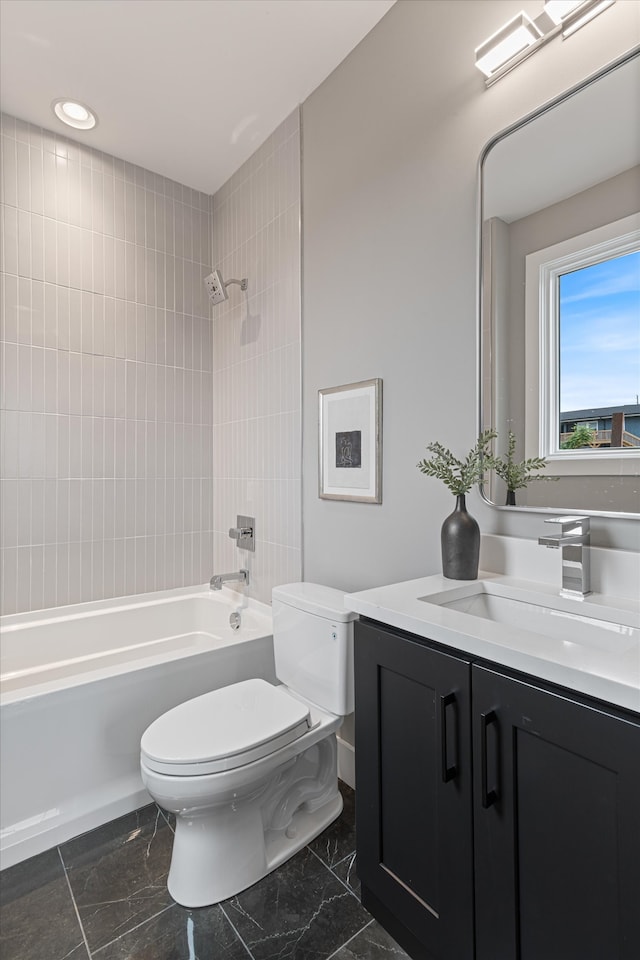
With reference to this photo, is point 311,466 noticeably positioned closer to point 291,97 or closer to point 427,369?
point 427,369

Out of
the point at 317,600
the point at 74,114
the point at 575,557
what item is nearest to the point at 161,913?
the point at 317,600

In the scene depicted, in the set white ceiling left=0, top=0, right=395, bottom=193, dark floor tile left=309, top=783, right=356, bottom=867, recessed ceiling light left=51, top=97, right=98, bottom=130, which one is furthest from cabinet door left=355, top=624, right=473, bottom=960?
recessed ceiling light left=51, top=97, right=98, bottom=130

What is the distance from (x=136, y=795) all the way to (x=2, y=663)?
0.84 metres

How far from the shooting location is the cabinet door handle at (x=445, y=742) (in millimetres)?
917

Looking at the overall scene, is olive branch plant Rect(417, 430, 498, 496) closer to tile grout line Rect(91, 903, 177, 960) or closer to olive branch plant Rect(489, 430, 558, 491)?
olive branch plant Rect(489, 430, 558, 491)

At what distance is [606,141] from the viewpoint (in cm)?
110

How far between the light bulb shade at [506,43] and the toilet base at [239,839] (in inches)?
80.5

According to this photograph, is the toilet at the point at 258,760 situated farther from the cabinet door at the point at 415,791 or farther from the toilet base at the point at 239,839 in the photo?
the cabinet door at the point at 415,791

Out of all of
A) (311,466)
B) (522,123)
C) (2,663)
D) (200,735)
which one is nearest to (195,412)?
(311,466)

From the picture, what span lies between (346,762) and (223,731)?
2.31 ft

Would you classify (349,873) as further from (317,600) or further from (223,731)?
(317,600)

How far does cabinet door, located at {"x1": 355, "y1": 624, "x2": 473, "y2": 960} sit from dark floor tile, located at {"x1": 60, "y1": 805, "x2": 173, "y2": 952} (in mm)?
620

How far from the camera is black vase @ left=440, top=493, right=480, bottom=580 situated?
1276mm

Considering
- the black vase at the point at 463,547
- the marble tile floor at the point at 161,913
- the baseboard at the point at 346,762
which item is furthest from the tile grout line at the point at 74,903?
the black vase at the point at 463,547
